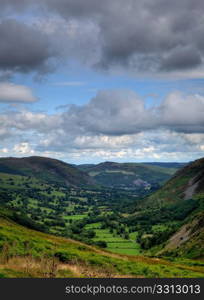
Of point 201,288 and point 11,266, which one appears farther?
point 11,266

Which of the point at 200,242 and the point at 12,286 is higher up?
A: the point at 12,286

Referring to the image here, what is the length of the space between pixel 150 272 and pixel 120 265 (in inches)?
160

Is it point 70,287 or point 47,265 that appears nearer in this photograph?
point 70,287

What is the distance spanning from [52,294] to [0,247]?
66.2 ft

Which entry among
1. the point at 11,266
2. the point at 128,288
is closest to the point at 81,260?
the point at 11,266

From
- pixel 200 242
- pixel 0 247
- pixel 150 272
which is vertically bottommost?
pixel 200 242

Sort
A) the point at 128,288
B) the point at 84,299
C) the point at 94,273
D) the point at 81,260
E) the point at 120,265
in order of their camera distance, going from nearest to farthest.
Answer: the point at 84,299 → the point at 128,288 → the point at 94,273 → the point at 81,260 → the point at 120,265

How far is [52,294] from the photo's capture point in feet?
80.1

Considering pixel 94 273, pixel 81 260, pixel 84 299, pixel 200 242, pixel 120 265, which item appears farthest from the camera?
pixel 200 242

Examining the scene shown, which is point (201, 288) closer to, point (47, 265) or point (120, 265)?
point (47, 265)

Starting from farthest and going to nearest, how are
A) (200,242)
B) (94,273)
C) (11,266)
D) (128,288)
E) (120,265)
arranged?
1. (200,242)
2. (120,265)
3. (94,273)
4. (11,266)
5. (128,288)

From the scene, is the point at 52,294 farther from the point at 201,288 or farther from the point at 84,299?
the point at 201,288

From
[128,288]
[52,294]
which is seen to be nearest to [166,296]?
[128,288]

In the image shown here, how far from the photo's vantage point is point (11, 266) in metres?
30.4
